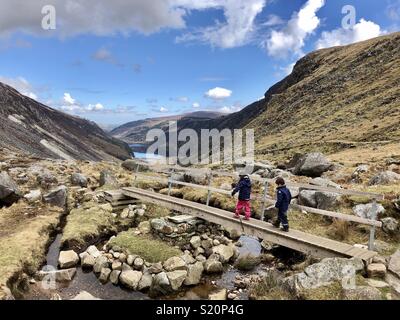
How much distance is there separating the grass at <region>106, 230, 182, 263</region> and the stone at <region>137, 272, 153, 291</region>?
140cm

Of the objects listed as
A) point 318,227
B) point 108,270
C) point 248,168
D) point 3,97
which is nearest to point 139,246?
point 108,270

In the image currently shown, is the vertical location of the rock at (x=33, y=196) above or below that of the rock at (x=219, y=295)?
above

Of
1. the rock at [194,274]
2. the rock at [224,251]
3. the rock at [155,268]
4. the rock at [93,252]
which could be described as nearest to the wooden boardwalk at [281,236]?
the rock at [224,251]

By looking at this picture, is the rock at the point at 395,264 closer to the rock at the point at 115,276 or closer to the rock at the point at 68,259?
the rock at the point at 115,276

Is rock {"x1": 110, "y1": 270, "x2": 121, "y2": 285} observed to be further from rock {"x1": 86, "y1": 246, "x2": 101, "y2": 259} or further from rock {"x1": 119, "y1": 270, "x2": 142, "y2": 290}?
rock {"x1": 86, "y1": 246, "x2": 101, "y2": 259}

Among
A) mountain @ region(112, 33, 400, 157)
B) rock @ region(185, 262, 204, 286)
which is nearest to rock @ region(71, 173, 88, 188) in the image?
rock @ region(185, 262, 204, 286)

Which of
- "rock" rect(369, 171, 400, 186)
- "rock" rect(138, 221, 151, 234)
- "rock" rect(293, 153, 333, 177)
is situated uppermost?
"rock" rect(293, 153, 333, 177)

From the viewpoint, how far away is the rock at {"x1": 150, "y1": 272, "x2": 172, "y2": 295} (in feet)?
37.8

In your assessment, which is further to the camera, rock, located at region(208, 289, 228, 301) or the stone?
Result: the stone

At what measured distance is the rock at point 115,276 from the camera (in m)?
12.2

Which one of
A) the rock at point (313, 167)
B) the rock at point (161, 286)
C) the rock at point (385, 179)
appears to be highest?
the rock at point (313, 167)

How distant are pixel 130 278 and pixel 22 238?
552cm

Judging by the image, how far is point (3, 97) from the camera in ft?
467
